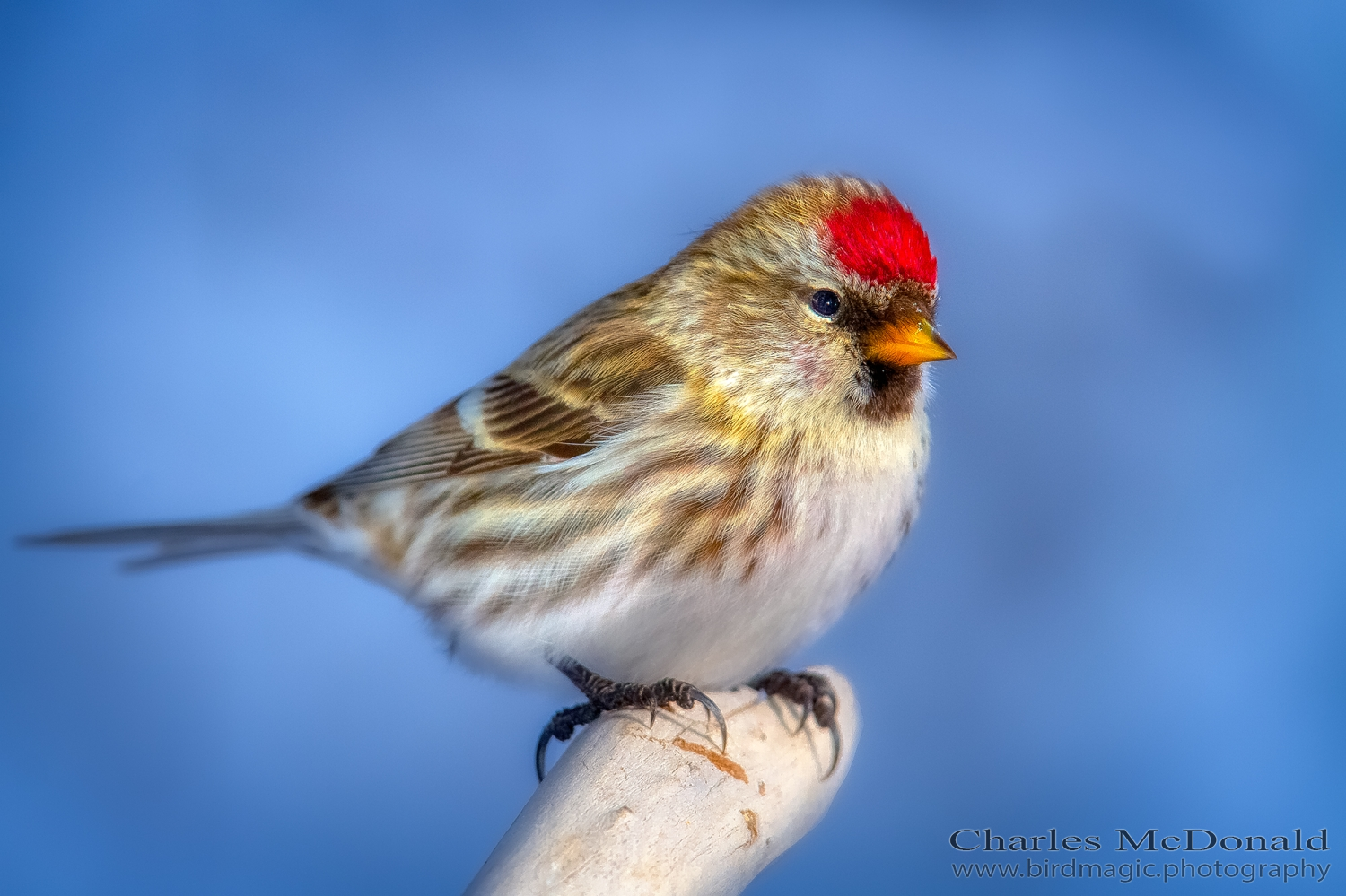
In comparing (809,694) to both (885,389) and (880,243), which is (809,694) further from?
(880,243)

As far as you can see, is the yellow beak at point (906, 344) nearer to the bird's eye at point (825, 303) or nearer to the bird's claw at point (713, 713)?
the bird's eye at point (825, 303)

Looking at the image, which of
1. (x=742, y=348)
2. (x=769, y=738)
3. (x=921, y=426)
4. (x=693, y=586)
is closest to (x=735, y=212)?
(x=742, y=348)

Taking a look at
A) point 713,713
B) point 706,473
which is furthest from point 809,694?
point 706,473

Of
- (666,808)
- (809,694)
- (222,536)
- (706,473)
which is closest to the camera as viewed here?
(666,808)

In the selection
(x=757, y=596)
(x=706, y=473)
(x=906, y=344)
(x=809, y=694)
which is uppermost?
(x=906, y=344)

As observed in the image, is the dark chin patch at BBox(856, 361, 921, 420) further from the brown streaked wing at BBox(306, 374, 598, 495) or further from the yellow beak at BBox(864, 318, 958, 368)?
the brown streaked wing at BBox(306, 374, 598, 495)

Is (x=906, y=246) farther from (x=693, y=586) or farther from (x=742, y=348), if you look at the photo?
(x=693, y=586)

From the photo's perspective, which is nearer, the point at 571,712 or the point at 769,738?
the point at 769,738
